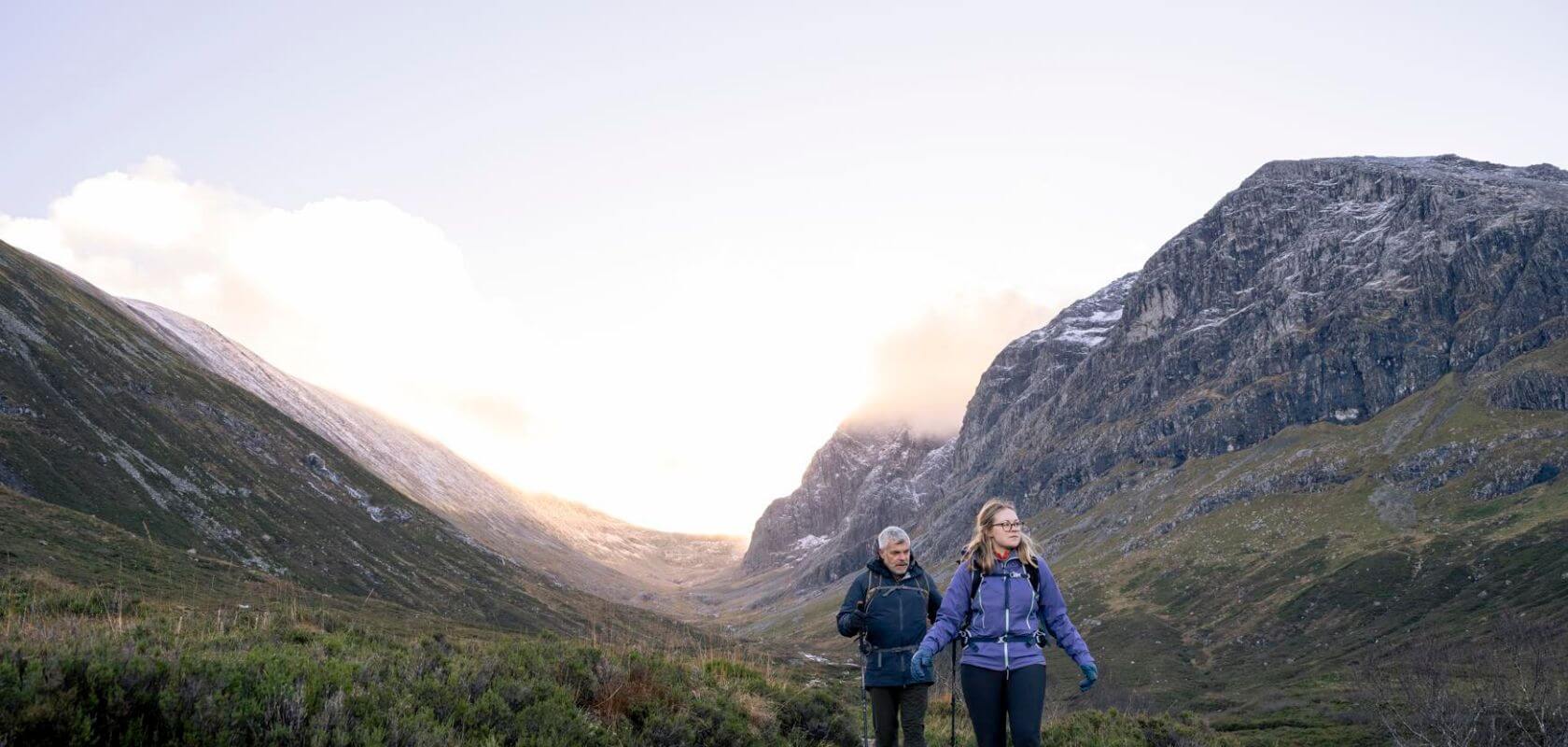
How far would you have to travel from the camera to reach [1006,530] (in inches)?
380

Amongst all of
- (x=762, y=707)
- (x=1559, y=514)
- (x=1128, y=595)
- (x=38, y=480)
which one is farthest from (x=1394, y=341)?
(x=38, y=480)

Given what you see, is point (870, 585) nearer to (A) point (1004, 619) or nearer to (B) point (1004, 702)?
(A) point (1004, 619)

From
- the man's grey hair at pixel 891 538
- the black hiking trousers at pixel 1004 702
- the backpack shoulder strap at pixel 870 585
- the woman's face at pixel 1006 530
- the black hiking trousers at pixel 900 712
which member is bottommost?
the black hiking trousers at pixel 900 712

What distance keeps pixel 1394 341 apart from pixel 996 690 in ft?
734

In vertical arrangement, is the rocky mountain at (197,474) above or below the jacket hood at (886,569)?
below

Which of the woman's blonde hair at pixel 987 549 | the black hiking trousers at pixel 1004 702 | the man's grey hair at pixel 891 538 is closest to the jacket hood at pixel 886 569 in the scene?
the man's grey hair at pixel 891 538

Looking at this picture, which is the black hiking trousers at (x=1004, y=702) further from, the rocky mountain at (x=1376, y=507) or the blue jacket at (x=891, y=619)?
the rocky mountain at (x=1376, y=507)

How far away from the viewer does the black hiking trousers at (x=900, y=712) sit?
10.5m

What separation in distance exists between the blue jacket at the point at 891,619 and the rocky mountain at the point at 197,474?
159 feet

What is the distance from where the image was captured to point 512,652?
12461 millimetres

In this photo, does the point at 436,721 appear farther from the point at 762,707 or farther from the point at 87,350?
the point at 87,350

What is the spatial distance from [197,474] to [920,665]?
334 feet

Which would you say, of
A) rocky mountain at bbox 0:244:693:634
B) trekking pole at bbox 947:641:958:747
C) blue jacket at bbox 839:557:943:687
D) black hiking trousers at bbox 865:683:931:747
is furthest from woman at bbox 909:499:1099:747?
rocky mountain at bbox 0:244:693:634

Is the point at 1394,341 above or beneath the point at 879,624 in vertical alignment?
above
